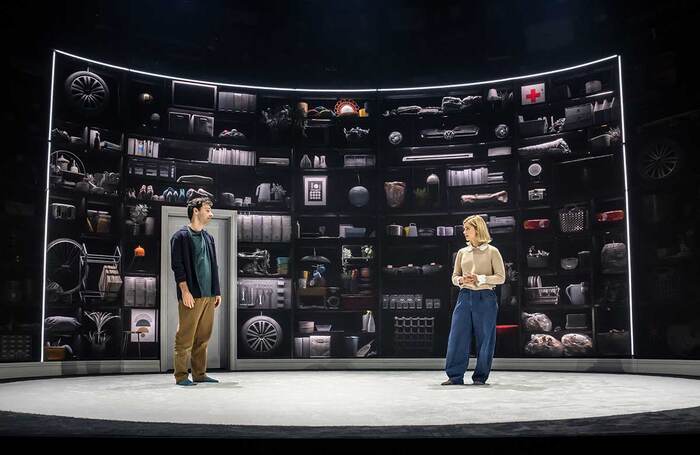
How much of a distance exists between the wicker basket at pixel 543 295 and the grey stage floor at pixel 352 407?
1.49 meters

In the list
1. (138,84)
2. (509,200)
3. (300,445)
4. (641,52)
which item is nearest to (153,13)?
(138,84)

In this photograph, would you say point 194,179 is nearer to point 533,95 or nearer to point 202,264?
point 202,264

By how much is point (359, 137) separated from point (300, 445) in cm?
684

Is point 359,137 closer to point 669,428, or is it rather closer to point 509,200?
point 509,200

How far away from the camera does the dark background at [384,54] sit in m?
7.70

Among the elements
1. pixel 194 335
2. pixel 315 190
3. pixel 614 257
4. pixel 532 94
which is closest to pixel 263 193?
pixel 315 190

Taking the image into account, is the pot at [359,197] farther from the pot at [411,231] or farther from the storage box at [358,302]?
the storage box at [358,302]

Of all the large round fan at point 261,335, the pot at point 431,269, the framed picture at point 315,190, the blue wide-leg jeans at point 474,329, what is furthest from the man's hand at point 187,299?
the pot at point 431,269

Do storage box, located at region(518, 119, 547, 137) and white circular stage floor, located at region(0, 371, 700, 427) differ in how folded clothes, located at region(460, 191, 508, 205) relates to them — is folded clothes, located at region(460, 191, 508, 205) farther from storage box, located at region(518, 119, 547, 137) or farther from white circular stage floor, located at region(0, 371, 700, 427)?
white circular stage floor, located at region(0, 371, 700, 427)

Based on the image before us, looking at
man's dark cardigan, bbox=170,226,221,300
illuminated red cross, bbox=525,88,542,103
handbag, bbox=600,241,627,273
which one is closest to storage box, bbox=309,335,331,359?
man's dark cardigan, bbox=170,226,221,300

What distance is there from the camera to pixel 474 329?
643cm

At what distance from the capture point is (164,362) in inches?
344

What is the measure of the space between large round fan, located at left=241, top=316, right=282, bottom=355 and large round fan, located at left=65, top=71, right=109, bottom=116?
306 centimetres

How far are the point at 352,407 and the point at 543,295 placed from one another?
480cm
